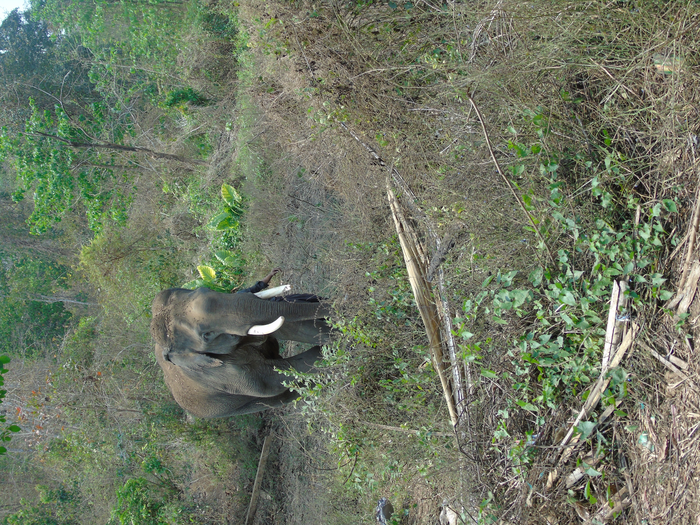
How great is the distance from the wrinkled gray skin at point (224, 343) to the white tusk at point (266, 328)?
0.15ft

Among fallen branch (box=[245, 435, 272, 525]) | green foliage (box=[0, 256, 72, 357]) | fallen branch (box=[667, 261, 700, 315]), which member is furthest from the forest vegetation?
green foliage (box=[0, 256, 72, 357])

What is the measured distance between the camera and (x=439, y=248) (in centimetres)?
416

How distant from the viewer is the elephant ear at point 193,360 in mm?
5012

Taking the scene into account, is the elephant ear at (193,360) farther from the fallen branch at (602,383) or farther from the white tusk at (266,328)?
the fallen branch at (602,383)

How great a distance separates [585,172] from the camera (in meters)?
3.22

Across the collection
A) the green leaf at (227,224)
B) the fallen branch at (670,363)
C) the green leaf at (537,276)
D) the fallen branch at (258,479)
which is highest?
the green leaf at (537,276)

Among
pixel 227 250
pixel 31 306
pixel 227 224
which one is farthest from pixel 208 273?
pixel 31 306

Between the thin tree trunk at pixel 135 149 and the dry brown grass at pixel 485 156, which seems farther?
the thin tree trunk at pixel 135 149

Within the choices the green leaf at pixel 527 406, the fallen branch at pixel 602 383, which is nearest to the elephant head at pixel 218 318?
the green leaf at pixel 527 406

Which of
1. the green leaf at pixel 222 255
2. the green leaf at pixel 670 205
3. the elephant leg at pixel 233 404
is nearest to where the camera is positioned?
the green leaf at pixel 670 205

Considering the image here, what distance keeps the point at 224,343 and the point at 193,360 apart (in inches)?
13.7

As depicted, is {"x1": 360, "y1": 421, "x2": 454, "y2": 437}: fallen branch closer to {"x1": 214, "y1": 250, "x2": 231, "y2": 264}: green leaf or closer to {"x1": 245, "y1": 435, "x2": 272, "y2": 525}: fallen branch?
{"x1": 245, "y1": 435, "x2": 272, "y2": 525}: fallen branch

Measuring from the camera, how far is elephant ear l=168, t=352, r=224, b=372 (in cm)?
501

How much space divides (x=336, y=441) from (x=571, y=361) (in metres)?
2.64
